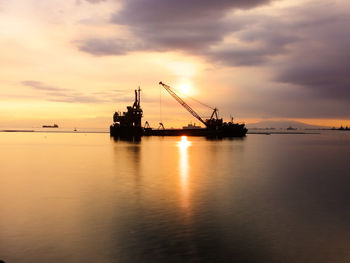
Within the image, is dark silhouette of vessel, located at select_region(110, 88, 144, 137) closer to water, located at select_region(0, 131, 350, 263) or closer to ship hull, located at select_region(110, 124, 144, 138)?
ship hull, located at select_region(110, 124, 144, 138)

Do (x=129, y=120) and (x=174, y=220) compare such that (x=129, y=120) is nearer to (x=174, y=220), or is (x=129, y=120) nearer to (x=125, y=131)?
(x=125, y=131)

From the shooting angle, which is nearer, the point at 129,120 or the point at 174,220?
the point at 174,220

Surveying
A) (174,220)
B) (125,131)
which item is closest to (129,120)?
(125,131)

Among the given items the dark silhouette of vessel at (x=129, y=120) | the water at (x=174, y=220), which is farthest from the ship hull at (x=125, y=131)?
the water at (x=174, y=220)

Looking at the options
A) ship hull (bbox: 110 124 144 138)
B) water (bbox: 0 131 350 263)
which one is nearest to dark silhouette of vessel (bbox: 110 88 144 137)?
ship hull (bbox: 110 124 144 138)

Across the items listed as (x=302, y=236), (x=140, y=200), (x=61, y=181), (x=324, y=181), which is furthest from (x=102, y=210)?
(x=324, y=181)

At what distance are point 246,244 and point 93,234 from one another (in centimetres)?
847

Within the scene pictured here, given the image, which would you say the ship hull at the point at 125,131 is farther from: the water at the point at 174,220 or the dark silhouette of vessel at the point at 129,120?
the water at the point at 174,220

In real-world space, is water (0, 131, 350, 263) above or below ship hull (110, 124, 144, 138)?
below

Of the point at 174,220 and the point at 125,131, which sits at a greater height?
the point at 125,131

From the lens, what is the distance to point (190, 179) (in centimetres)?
4528

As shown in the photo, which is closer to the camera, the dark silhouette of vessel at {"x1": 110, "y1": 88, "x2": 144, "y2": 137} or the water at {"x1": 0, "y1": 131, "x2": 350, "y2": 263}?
the water at {"x1": 0, "y1": 131, "x2": 350, "y2": 263}

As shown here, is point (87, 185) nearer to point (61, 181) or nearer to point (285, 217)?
point (61, 181)

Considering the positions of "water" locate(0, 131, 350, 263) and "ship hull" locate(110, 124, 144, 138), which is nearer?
"water" locate(0, 131, 350, 263)
